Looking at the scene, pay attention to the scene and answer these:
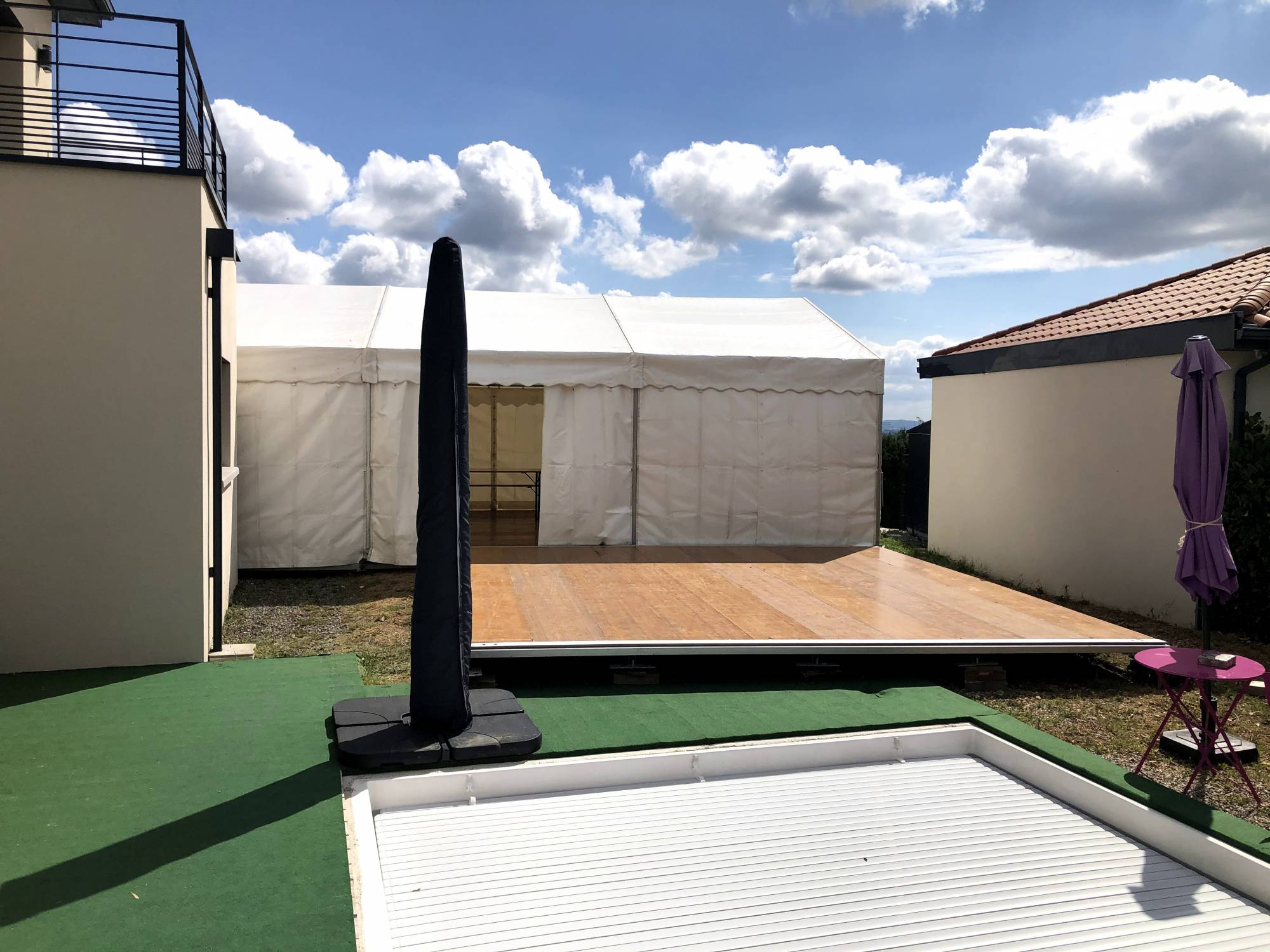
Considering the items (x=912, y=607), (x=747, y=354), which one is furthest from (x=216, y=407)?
(x=747, y=354)

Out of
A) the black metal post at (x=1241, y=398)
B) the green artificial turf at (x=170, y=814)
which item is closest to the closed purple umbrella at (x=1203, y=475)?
the black metal post at (x=1241, y=398)

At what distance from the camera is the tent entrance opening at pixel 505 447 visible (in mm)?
13281

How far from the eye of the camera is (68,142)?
17.7 ft

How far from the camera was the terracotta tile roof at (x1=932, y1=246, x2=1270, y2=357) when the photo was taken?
739cm

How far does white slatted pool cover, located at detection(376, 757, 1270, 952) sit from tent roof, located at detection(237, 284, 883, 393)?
5544 millimetres

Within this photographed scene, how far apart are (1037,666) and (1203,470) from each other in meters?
2.32

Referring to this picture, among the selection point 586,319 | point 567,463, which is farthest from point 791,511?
point 586,319

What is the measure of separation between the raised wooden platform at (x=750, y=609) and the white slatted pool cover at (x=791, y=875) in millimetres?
1487

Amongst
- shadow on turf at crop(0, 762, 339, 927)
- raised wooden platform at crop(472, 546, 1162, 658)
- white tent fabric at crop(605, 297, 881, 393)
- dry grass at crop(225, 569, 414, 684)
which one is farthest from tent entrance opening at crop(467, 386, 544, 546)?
shadow on turf at crop(0, 762, 339, 927)

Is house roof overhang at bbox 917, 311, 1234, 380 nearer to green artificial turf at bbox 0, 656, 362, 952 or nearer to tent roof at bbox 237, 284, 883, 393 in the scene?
tent roof at bbox 237, 284, 883, 393

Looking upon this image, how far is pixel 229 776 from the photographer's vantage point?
12.6ft

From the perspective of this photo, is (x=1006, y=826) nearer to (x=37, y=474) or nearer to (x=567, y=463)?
(x=37, y=474)

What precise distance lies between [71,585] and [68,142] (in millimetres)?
2582

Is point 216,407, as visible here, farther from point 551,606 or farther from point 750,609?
point 750,609
